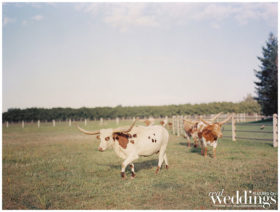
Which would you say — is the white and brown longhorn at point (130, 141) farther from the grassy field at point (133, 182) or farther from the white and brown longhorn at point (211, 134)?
the white and brown longhorn at point (211, 134)

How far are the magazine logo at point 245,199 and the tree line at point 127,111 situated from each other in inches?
2165

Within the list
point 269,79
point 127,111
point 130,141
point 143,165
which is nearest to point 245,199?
point 130,141

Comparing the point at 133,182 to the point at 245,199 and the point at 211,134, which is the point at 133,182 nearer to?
the point at 245,199

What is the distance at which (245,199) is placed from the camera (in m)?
5.26

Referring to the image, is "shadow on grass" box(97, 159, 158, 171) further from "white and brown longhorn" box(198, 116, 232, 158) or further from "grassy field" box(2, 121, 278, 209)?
"white and brown longhorn" box(198, 116, 232, 158)

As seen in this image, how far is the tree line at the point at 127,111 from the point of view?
5550 centimetres

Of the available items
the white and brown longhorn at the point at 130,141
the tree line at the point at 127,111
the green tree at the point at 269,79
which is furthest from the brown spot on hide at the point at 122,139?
the tree line at the point at 127,111

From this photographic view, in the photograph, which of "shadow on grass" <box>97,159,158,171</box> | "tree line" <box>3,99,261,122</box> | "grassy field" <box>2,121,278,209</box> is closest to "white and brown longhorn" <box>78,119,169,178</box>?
"grassy field" <box>2,121,278,209</box>

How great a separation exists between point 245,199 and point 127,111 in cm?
5894

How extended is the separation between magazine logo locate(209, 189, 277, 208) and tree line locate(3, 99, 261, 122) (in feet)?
180

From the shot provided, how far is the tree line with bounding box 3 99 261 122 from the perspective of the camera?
55500 millimetres

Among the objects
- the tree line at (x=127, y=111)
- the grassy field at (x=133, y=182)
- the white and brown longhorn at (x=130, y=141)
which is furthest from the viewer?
the tree line at (x=127, y=111)

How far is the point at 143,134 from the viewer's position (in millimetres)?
7695

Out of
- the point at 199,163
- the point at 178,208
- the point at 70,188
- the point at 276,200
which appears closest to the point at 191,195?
the point at 178,208
